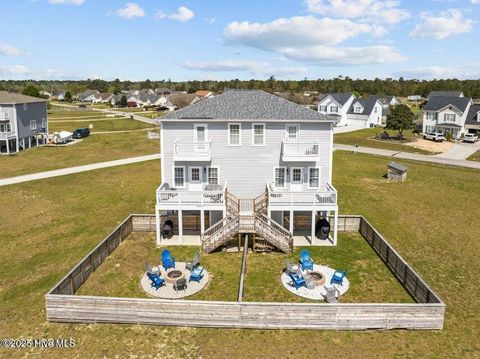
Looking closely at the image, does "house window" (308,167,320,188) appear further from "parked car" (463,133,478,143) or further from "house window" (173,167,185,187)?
"parked car" (463,133,478,143)

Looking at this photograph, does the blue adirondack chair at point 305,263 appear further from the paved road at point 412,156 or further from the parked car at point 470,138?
the parked car at point 470,138

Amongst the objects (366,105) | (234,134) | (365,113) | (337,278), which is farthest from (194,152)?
(366,105)

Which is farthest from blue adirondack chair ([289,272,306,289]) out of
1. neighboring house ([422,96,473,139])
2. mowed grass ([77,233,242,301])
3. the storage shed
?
neighboring house ([422,96,473,139])

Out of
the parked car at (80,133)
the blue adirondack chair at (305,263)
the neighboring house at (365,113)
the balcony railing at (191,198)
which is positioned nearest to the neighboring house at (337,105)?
the neighboring house at (365,113)

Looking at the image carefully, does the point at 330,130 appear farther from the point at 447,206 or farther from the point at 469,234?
the point at 447,206

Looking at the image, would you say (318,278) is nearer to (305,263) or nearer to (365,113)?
(305,263)

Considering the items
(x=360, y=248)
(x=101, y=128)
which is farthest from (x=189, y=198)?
(x=101, y=128)
